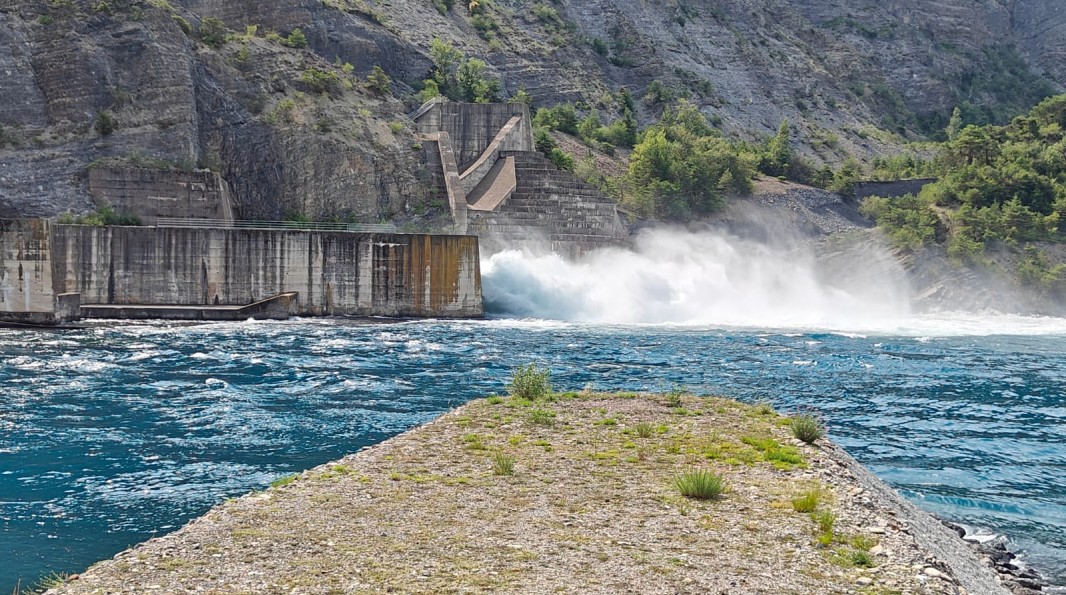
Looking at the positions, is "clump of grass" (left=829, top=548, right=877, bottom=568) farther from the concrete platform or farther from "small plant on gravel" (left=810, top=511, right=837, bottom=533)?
the concrete platform

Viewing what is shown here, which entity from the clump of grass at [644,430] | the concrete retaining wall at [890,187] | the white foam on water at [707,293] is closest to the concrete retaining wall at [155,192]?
the white foam on water at [707,293]

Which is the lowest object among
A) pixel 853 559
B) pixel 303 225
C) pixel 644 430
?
pixel 853 559

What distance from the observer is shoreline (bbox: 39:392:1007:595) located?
9203 millimetres

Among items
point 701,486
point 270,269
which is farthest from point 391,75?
A: point 701,486

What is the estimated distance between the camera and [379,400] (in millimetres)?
24234

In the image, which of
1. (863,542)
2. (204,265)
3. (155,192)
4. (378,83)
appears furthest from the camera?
(378,83)

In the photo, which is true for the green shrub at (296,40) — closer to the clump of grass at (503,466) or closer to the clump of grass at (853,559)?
the clump of grass at (503,466)

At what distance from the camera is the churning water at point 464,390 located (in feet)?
50.9

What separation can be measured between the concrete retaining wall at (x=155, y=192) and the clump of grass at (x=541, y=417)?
35858 mm

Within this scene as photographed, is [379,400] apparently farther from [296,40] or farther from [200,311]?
[296,40]

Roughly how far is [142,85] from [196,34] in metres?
6.82

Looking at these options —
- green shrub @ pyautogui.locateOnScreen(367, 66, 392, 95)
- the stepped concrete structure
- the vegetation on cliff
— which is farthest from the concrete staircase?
the vegetation on cliff

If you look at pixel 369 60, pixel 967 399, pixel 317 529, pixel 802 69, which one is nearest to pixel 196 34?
pixel 369 60

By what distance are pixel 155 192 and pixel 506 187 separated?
19256 mm
